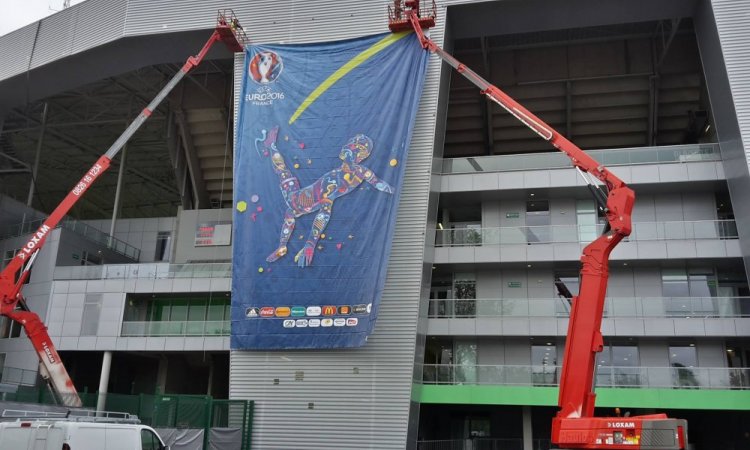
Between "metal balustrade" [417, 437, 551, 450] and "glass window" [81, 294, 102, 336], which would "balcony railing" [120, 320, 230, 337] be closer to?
"glass window" [81, 294, 102, 336]

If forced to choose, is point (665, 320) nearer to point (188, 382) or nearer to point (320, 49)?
point (320, 49)

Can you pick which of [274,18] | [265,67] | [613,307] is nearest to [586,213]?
[613,307]

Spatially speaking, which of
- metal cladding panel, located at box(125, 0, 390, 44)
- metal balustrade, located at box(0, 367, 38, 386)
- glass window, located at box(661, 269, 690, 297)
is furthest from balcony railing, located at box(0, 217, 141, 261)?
glass window, located at box(661, 269, 690, 297)

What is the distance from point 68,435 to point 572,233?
23090 mm

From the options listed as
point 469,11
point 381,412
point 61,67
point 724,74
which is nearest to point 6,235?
point 61,67

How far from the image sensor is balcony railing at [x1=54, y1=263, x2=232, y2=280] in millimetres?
35500

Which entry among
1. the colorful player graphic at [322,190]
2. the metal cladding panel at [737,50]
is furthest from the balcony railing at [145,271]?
the metal cladding panel at [737,50]

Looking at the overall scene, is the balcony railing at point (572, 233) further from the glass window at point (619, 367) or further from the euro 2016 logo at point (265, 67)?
the euro 2016 logo at point (265, 67)

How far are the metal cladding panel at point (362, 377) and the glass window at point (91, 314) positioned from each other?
455 inches

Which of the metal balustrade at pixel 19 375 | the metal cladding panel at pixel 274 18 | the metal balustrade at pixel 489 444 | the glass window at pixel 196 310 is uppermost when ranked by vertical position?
the metal cladding panel at pixel 274 18

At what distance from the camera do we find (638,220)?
3152cm

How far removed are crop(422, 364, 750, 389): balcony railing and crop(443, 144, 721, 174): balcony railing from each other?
9701 millimetres

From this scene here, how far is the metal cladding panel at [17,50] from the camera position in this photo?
1423 inches

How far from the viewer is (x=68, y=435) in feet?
46.0
